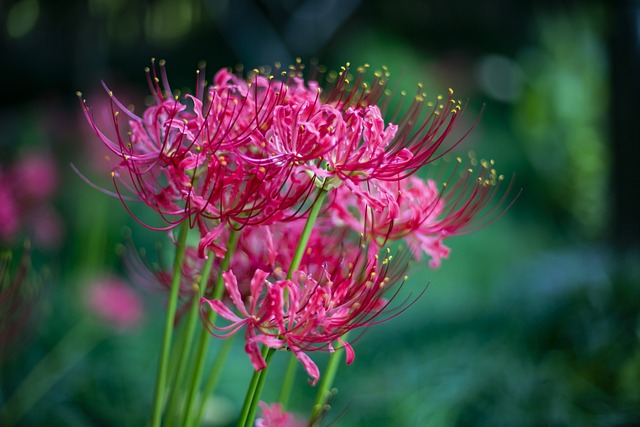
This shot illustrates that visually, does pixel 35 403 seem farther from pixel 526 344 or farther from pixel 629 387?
pixel 629 387

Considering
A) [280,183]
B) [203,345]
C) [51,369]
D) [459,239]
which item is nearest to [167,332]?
[203,345]

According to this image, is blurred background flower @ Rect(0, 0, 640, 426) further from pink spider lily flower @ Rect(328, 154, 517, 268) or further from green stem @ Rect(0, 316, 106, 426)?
pink spider lily flower @ Rect(328, 154, 517, 268)

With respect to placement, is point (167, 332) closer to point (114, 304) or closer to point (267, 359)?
point (267, 359)

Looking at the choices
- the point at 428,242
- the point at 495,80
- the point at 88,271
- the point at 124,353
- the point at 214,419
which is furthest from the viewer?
the point at 495,80

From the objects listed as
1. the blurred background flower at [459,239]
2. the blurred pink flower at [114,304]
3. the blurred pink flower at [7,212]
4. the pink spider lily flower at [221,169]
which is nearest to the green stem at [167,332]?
the pink spider lily flower at [221,169]

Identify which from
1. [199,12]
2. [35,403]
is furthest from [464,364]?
[199,12]
